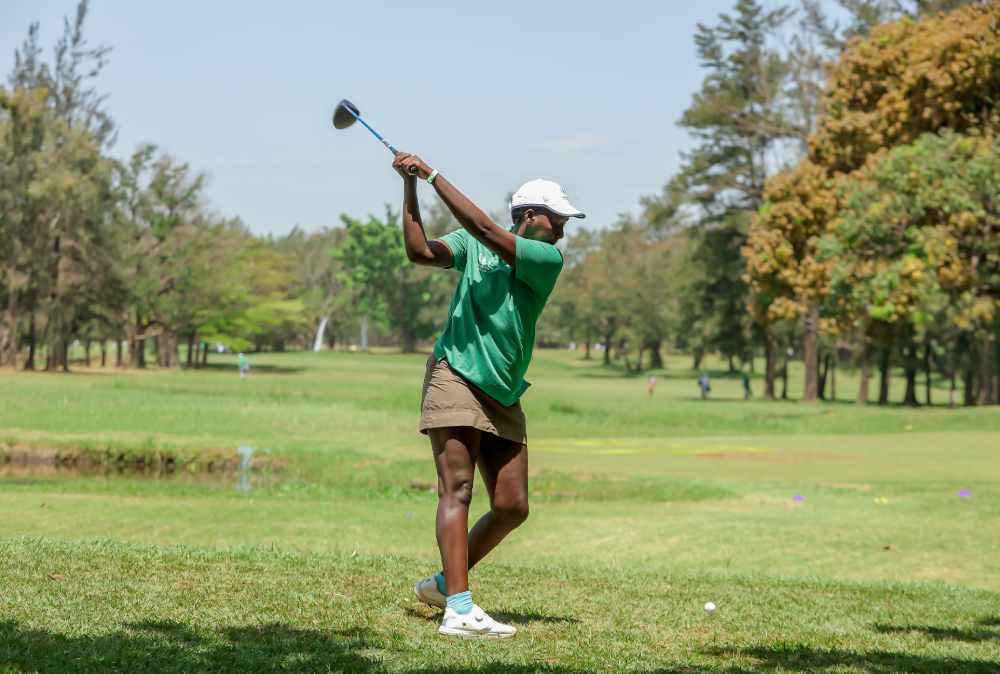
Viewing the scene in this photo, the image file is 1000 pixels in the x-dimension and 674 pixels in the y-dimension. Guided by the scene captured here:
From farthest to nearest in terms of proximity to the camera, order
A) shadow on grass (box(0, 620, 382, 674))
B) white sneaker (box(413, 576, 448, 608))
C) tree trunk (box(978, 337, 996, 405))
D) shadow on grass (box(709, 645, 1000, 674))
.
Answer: tree trunk (box(978, 337, 996, 405))
white sneaker (box(413, 576, 448, 608))
shadow on grass (box(709, 645, 1000, 674))
shadow on grass (box(0, 620, 382, 674))

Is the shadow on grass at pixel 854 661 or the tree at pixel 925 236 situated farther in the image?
the tree at pixel 925 236

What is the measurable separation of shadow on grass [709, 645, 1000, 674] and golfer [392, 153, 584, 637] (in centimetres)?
122

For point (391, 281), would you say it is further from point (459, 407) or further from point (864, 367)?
point (459, 407)

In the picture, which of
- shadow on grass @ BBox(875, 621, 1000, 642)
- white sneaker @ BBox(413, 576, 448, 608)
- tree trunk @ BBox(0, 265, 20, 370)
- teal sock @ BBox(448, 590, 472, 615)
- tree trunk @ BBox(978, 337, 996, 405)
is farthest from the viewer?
tree trunk @ BBox(0, 265, 20, 370)

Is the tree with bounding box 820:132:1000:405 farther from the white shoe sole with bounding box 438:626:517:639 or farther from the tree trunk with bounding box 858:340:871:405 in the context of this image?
the white shoe sole with bounding box 438:626:517:639

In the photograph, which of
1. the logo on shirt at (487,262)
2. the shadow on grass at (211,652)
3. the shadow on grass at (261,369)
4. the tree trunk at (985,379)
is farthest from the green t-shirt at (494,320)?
the shadow on grass at (261,369)

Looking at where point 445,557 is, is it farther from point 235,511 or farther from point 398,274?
point 398,274

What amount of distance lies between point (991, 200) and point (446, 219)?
103885 millimetres

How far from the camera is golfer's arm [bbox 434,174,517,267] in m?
6.04

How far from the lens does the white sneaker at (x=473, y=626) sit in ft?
20.1

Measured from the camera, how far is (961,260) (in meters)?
34.3

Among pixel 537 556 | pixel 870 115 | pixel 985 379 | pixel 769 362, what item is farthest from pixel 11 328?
pixel 537 556

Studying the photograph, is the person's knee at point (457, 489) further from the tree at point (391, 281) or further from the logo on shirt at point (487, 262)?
the tree at point (391, 281)

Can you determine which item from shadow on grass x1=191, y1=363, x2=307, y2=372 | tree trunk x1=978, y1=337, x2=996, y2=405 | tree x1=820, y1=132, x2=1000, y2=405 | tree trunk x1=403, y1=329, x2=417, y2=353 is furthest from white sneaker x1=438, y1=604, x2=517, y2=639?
tree trunk x1=403, y1=329, x2=417, y2=353
